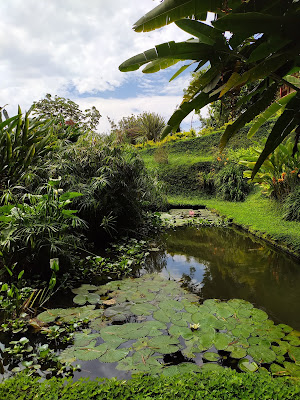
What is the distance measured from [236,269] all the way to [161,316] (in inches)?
69.1

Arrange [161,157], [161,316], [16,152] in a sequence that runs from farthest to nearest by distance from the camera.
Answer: [161,157]
[16,152]
[161,316]

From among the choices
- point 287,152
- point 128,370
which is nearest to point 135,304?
point 128,370

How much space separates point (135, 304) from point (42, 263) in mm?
1250

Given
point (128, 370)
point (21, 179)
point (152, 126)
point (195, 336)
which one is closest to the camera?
point (128, 370)

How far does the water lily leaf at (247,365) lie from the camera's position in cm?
174

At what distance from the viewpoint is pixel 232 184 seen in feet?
31.3

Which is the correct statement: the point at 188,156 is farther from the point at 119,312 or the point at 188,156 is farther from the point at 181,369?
the point at 181,369

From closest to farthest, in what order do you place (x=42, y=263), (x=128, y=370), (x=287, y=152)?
(x=128, y=370), (x=42, y=263), (x=287, y=152)

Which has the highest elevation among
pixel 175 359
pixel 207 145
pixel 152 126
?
pixel 152 126

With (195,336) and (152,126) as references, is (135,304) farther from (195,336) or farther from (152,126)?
(152,126)

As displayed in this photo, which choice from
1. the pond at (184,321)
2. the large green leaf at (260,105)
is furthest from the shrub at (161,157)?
the large green leaf at (260,105)

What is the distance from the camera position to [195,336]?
2.11 m

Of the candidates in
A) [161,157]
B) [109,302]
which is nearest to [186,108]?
[109,302]

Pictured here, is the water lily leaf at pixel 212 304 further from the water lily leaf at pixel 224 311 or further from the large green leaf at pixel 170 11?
the large green leaf at pixel 170 11
